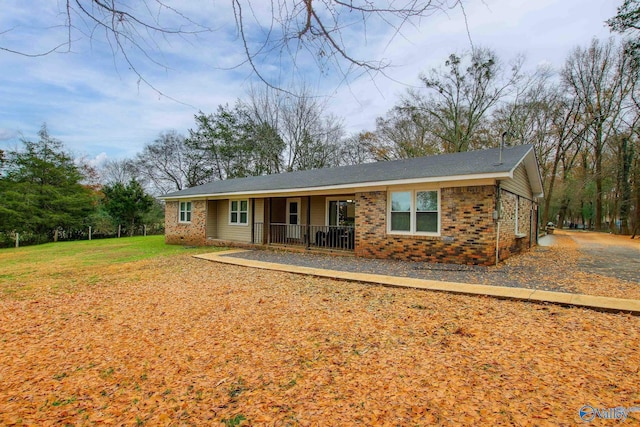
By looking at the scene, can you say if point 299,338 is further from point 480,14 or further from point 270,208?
point 270,208

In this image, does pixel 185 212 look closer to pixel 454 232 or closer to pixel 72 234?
pixel 72 234

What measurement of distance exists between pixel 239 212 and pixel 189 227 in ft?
11.1

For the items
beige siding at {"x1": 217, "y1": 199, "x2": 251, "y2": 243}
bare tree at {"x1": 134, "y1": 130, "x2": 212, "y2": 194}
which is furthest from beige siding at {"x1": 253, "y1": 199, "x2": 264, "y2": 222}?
bare tree at {"x1": 134, "y1": 130, "x2": 212, "y2": 194}

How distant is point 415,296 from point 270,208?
10.1 meters

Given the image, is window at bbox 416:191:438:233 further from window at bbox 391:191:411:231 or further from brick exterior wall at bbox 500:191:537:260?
brick exterior wall at bbox 500:191:537:260

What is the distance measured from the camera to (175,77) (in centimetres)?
241

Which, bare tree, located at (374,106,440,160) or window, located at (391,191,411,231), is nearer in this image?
window, located at (391,191,411,231)

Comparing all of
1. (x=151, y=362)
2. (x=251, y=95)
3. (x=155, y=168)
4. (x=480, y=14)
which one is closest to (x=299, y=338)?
(x=151, y=362)

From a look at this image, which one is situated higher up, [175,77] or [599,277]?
[175,77]

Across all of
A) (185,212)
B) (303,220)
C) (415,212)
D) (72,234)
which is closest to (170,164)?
(72,234)

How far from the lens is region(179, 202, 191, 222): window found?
16.9m

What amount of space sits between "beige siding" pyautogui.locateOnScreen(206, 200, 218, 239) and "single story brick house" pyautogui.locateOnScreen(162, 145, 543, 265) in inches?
60.0

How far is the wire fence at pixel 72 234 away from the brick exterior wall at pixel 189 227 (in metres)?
9.37

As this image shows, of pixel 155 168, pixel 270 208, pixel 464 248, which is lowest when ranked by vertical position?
pixel 464 248
